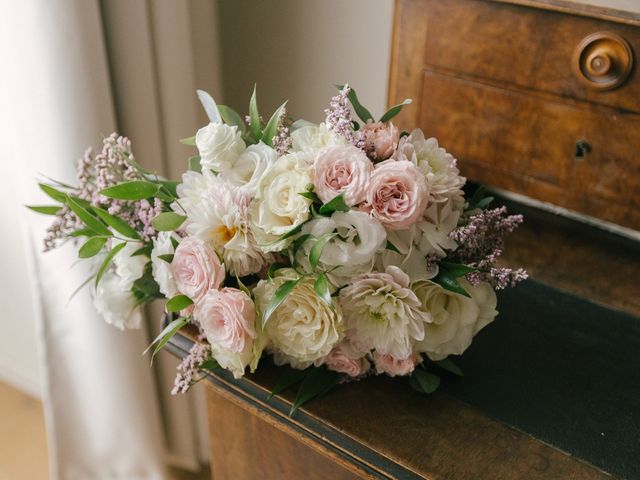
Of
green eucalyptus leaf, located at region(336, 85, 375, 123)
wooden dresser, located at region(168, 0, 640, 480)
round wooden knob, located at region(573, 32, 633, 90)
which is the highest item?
round wooden knob, located at region(573, 32, 633, 90)

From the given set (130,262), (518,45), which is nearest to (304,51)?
(518,45)

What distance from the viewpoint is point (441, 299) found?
2.51 ft

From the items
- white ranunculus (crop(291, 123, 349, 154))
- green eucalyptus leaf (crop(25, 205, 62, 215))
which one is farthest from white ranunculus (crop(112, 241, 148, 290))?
white ranunculus (crop(291, 123, 349, 154))

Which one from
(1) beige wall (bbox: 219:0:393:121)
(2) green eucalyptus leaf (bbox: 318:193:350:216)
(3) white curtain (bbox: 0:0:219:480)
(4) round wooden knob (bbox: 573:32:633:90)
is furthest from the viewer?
(1) beige wall (bbox: 219:0:393:121)

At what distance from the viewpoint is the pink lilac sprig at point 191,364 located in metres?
0.74

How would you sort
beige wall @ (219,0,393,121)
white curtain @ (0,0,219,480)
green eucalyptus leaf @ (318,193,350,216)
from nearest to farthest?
1. green eucalyptus leaf @ (318,193,350,216)
2. white curtain @ (0,0,219,480)
3. beige wall @ (219,0,393,121)

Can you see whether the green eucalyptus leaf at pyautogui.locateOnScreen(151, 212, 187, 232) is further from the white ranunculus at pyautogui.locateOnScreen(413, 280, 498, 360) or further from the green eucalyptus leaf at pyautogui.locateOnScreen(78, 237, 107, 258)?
the white ranunculus at pyautogui.locateOnScreen(413, 280, 498, 360)

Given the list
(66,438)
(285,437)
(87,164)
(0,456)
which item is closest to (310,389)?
(285,437)

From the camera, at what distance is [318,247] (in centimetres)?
68

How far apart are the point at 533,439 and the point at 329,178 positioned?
0.32 meters

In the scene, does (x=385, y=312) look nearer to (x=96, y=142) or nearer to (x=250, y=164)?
(x=250, y=164)

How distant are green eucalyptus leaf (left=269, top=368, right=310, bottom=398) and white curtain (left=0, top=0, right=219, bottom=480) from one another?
2.42 ft

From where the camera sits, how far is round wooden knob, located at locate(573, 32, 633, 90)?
89cm

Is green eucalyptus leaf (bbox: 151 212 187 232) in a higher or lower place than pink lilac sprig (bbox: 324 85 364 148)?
lower
